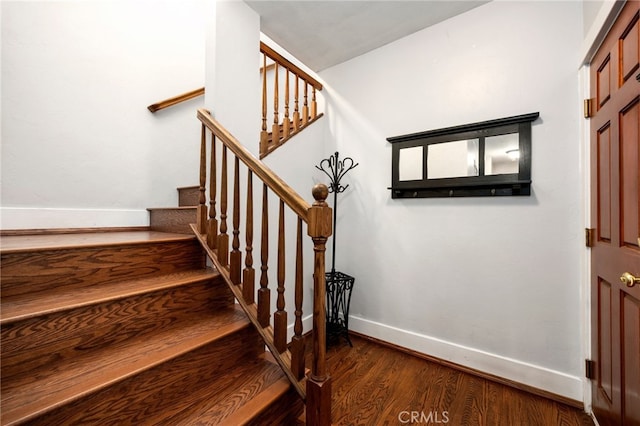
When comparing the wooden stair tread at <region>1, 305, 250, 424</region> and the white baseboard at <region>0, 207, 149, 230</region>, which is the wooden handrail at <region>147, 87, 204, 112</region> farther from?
the wooden stair tread at <region>1, 305, 250, 424</region>

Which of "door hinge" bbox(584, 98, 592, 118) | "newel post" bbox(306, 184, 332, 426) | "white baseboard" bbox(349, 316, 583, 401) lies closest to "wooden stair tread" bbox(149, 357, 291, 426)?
"newel post" bbox(306, 184, 332, 426)

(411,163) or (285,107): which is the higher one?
(285,107)

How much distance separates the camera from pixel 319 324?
1.15 metres

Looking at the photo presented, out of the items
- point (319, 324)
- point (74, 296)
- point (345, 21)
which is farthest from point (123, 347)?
point (345, 21)

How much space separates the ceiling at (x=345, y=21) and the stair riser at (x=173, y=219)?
1.65 m

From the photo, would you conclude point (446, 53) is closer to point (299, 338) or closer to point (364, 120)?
point (364, 120)

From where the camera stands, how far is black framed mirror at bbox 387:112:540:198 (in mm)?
1738

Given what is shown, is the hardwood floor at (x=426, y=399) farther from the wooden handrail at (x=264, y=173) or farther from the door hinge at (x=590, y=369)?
the wooden handrail at (x=264, y=173)

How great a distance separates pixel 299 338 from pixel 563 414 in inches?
64.9

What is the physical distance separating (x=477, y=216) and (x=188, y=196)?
2.39m

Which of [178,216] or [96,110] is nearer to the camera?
[178,216]

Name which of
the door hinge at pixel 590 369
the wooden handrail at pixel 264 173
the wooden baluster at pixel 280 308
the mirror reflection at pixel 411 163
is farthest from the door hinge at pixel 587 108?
the wooden baluster at pixel 280 308

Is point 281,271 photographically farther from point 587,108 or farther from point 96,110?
point 96,110

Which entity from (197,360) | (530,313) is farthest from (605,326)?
(197,360)
